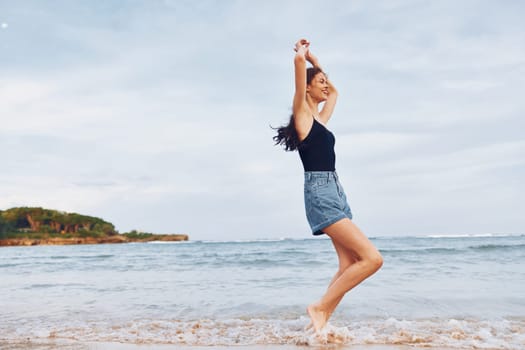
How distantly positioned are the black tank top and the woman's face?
346 mm

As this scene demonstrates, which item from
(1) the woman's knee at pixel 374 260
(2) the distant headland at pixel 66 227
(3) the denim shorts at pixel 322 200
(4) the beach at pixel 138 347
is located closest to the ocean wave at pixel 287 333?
(4) the beach at pixel 138 347

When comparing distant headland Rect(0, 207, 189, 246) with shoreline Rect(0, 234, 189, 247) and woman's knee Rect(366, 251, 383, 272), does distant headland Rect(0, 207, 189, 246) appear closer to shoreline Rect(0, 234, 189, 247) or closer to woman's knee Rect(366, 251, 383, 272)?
shoreline Rect(0, 234, 189, 247)

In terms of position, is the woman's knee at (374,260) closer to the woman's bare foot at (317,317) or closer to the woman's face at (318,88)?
the woman's bare foot at (317,317)

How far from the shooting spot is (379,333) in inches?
165

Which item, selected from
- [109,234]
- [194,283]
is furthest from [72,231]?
[194,283]

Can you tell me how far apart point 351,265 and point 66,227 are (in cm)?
7918

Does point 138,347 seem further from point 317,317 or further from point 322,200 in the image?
point 322,200

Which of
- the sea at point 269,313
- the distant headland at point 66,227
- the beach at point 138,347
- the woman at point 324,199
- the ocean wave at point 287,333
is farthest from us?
the distant headland at point 66,227

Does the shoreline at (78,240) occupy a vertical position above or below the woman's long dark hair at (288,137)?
below

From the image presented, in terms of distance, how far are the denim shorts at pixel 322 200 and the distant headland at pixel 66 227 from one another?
229 ft

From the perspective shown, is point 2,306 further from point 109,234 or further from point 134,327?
point 109,234

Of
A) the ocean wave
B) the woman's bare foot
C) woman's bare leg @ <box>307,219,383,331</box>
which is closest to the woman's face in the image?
woman's bare leg @ <box>307,219,383,331</box>

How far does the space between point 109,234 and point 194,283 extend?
70.9m

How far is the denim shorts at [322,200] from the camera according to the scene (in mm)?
3617
